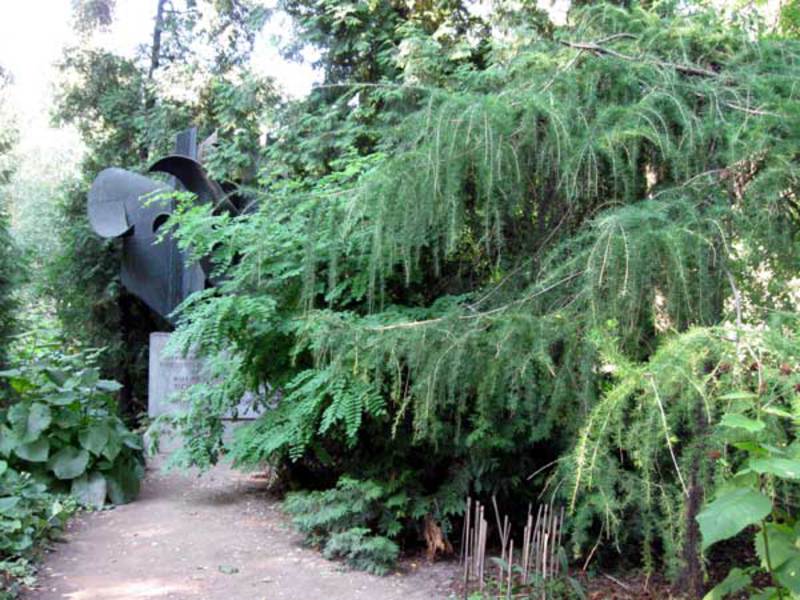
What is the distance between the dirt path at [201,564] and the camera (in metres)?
4.11

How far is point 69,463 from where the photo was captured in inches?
228

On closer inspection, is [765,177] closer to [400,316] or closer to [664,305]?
[664,305]

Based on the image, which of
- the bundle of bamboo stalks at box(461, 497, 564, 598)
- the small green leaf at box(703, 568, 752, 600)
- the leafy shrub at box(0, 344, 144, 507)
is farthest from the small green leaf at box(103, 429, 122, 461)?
the small green leaf at box(703, 568, 752, 600)

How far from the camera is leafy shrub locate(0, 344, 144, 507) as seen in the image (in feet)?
18.5

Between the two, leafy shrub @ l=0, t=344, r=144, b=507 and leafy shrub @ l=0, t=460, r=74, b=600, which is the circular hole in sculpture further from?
leafy shrub @ l=0, t=460, r=74, b=600

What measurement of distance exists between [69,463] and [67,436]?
0.71ft

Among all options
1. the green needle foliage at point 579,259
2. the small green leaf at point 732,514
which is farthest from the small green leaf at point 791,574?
the green needle foliage at point 579,259

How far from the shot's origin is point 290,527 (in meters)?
5.40

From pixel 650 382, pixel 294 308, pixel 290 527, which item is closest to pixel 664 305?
pixel 650 382

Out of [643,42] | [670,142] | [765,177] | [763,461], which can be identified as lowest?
[763,461]

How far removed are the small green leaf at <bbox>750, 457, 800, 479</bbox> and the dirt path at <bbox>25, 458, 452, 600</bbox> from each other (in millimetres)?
2609

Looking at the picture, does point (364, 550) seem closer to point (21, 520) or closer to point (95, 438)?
point (21, 520)

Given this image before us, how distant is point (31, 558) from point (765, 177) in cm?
415

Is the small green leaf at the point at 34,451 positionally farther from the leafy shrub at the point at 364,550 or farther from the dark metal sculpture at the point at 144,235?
the dark metal sculpture at the point at 144,235
